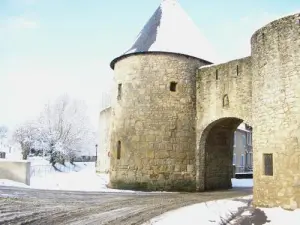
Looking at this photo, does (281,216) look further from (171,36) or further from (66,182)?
(66,182)

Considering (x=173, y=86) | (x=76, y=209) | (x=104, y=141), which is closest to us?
(x=76, y=209)

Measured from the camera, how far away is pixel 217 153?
16375 millimetres

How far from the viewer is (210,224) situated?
24.5ft

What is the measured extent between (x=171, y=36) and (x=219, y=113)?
411 cm

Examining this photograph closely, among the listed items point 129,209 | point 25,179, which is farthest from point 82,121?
point 129,209

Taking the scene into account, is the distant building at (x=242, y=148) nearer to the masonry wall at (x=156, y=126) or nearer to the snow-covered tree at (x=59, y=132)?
the snow-covered tree at (x=59, y=132)

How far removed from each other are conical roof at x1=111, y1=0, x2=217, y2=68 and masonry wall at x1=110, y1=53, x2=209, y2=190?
0.39 m

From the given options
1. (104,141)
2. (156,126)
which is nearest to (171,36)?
(156,126)

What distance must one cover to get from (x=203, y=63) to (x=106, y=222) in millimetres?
10612

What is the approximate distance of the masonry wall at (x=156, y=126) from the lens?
49.5 feet

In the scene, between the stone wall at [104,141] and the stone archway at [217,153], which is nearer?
the stone archway at [217,153]

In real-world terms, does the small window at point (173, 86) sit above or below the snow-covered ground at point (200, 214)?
above

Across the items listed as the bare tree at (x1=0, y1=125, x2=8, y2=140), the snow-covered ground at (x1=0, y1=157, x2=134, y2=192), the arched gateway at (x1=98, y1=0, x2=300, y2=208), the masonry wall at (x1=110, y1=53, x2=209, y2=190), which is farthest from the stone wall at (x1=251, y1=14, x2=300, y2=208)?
the bare tree at (x1=0, y1=125, x2=8, y2=140)

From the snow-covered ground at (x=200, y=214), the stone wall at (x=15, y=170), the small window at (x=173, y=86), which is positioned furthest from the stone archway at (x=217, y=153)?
the stone wall at (x=15, y=170)
